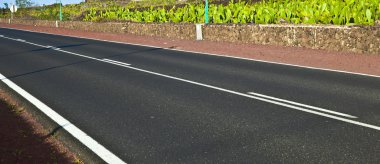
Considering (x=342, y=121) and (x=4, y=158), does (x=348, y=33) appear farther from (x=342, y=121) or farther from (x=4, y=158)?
(x=4, y=158)

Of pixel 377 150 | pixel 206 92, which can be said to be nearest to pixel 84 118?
pixel 206 92

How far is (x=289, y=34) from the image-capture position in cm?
1677

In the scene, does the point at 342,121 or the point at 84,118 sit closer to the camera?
the point at 342,121

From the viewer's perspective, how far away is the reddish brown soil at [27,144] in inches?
196

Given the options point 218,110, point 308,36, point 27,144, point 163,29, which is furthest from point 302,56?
point 163,29

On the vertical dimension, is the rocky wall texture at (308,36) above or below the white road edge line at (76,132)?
above

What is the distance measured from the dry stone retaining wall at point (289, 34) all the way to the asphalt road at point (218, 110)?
12.0 feet

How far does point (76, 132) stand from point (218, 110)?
7.88 feet

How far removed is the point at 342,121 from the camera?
6.06 meters

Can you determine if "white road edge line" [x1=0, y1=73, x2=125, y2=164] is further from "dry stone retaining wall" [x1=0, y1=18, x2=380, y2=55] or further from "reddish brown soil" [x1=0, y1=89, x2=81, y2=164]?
"dry stone retaining wall" [x1=0, y1=18, x2=380, y2=55]

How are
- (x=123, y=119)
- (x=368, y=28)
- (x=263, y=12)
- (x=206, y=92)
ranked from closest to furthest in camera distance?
1. (x=123, y=119)
2. (x=206, y=92)
3. (x=368, y=28)
4. (x=263, y=12)

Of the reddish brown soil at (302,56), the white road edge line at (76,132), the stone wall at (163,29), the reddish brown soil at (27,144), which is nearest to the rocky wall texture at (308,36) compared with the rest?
the reddish brown soil at (302,56)

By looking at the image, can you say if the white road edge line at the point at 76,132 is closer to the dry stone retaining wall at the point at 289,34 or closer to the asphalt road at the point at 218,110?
the asphalt road at the point at 218,110

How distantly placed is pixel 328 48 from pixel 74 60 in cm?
946
